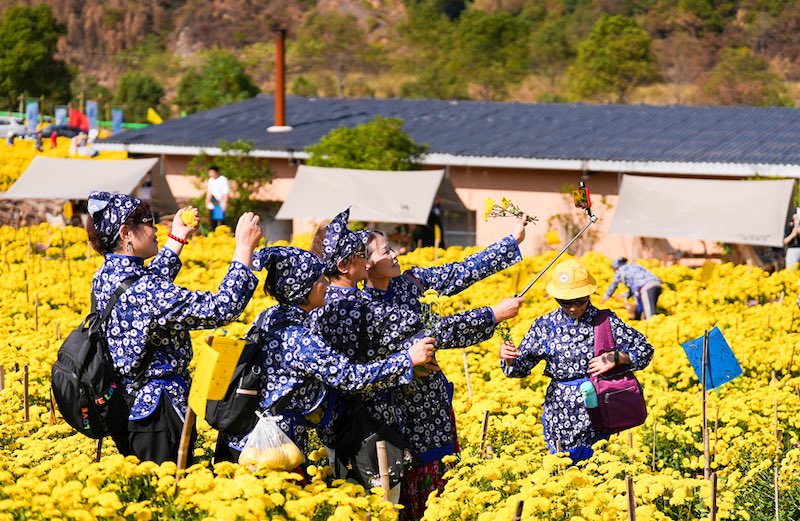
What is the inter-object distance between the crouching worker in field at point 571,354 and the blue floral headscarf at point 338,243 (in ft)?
3.27

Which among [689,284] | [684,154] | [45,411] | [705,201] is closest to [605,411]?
[45,411]

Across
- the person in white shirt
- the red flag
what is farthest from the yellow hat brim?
the red flag

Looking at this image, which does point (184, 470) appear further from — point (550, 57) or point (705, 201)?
point (550, 57)

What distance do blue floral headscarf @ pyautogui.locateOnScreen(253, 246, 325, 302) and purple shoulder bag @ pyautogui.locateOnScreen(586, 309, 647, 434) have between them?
1551mm

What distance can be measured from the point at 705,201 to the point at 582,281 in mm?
→ 11016

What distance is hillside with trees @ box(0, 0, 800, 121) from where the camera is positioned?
134 ft

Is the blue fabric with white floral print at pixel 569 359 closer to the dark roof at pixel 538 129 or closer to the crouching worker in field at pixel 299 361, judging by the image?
the crouching worker in field at pixel 299 361

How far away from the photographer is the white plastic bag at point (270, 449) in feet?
15.5

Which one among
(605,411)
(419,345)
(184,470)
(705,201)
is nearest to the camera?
(184,470)

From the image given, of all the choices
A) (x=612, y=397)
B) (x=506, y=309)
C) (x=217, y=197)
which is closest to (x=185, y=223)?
(x=506, y=309)

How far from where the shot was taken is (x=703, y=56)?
4772 cm

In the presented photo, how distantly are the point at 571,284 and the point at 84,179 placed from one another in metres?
14.6

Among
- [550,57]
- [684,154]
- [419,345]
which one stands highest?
[550,57]

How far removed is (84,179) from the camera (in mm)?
19344
